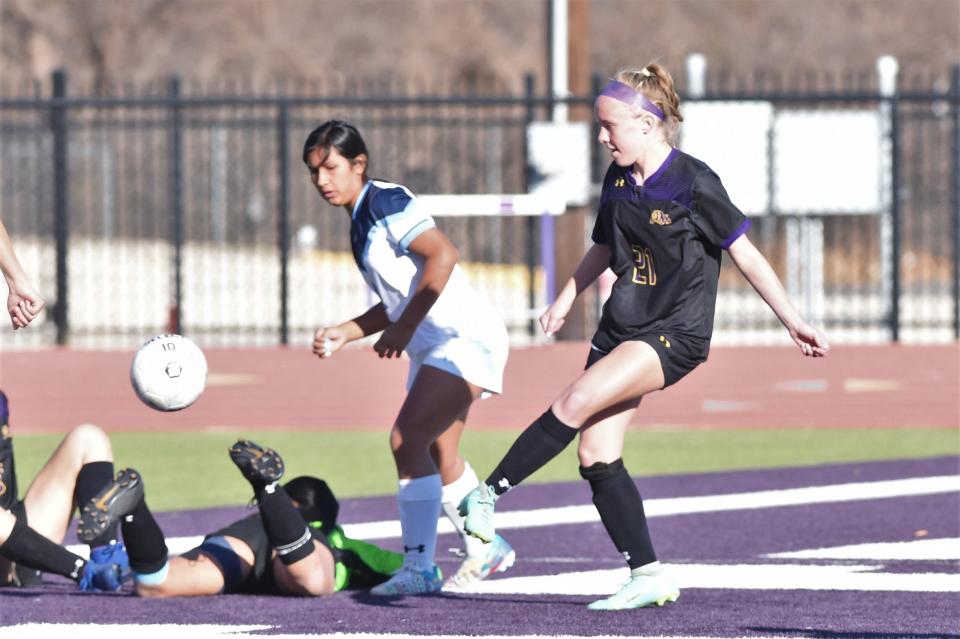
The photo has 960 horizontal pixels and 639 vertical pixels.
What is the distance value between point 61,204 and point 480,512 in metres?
10.3

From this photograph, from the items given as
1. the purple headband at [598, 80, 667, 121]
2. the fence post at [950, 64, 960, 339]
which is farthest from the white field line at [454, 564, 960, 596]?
the fence post at [950, 64, 960, 339]

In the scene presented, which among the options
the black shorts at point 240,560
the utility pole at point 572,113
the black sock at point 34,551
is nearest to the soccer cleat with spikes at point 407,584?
the black shorts at point 240,560

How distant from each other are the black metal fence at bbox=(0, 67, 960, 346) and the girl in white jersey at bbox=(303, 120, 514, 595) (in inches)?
303

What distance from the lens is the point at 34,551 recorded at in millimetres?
6363

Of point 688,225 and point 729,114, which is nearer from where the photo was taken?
point 688,225

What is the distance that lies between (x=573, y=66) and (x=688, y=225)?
12.0 m

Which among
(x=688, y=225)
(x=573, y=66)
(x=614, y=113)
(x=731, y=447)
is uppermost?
(x=573, y=66)

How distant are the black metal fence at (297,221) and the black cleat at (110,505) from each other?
28.9 feet

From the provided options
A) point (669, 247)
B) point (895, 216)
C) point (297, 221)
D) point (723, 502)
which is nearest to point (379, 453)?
point (723, 502)

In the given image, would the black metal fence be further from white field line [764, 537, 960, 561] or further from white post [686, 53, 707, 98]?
white field line [764, 537, 960, 561]

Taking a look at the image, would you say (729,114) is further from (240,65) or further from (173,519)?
(240,65)

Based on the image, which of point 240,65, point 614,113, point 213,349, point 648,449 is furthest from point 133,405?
point 240,65

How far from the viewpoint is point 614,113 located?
6359mm

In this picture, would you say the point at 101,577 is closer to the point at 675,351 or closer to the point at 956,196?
the point at 675,351
